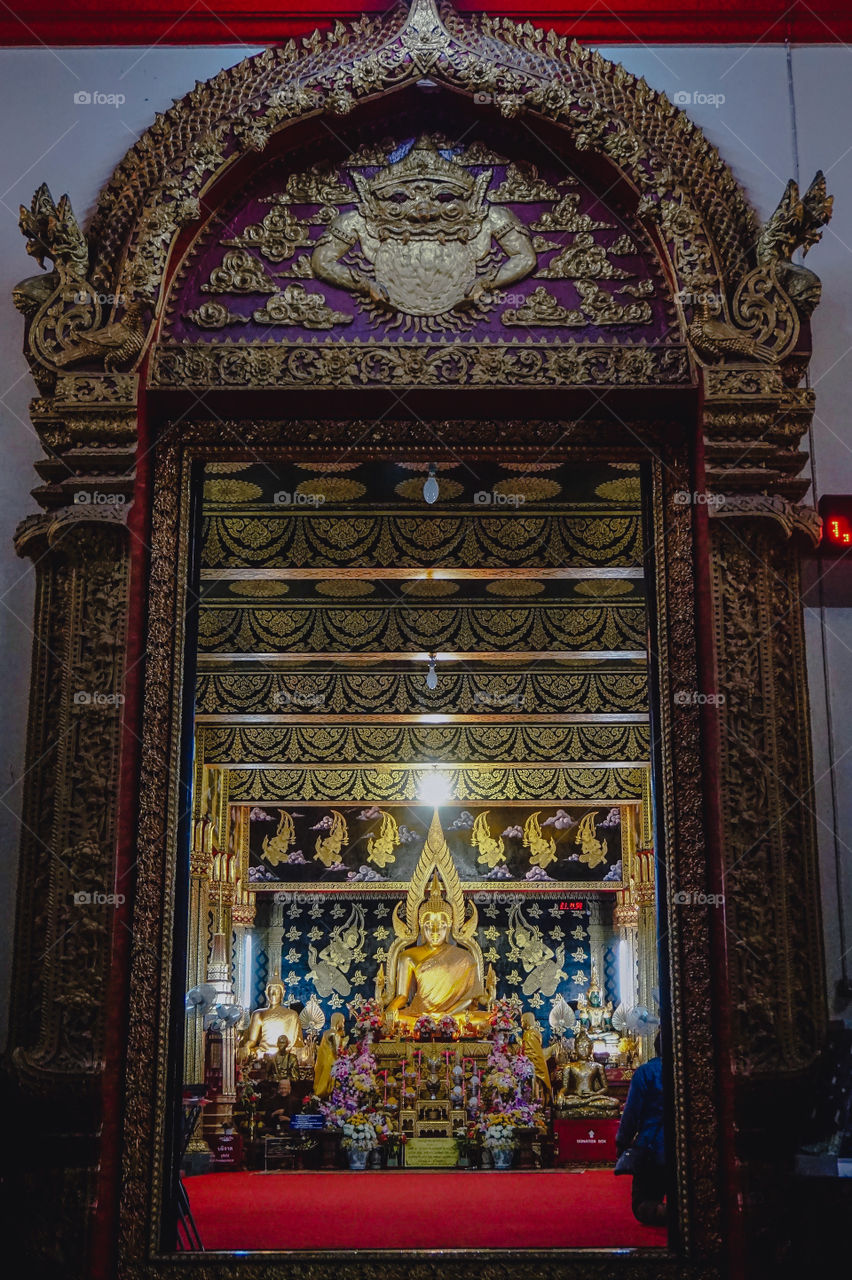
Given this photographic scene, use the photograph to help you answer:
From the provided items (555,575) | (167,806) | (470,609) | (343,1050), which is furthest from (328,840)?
(167,806)

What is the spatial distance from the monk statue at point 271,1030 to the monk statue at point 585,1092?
10.0ft

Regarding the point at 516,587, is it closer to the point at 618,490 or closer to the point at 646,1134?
the point at 618,490

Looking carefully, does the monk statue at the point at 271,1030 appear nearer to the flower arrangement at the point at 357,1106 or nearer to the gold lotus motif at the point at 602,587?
the flower arrangement at the point at 357,1106

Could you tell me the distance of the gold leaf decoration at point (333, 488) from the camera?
752 centimetres

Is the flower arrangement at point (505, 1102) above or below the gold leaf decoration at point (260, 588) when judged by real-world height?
below

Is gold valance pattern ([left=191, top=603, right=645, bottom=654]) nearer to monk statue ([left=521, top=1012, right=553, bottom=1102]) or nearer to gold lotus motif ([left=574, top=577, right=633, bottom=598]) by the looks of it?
gold lotus motif ([left=574, top=577, right=633, bottom=598])

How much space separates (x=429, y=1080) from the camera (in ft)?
38.7

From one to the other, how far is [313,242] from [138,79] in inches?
51.1

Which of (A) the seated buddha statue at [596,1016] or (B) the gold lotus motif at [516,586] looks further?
(A) the seated buddha statue at [596,1016]

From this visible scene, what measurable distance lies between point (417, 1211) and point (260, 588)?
4171 millimetres

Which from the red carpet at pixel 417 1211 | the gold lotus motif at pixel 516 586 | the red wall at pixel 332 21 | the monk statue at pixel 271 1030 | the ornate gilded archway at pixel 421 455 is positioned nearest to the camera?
the ornate gilded archway at pixel 421 455

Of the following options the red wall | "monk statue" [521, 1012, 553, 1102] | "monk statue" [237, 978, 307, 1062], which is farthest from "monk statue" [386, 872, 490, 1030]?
the red wall

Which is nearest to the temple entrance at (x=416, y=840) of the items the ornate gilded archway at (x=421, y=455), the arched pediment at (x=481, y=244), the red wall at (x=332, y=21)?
the ornate gilded archway at (x=421, y=455)

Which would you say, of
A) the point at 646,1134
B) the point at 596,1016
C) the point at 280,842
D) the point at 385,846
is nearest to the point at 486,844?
the point at 385,846
